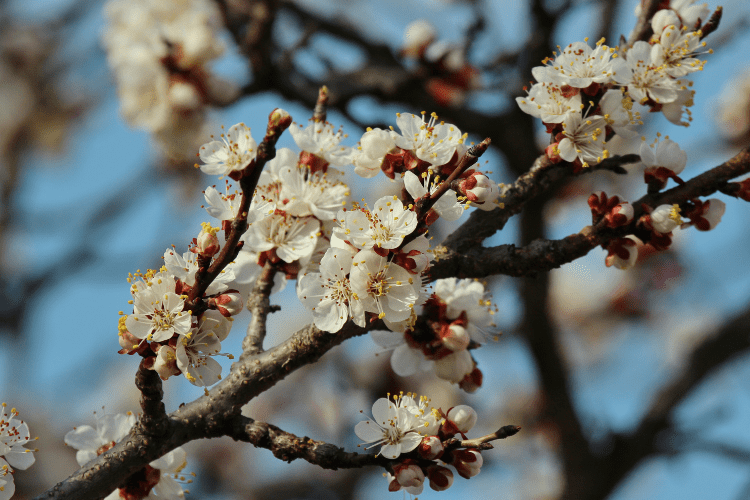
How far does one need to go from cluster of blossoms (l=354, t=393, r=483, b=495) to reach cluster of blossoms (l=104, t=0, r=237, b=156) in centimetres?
309

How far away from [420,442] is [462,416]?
140 millimetres

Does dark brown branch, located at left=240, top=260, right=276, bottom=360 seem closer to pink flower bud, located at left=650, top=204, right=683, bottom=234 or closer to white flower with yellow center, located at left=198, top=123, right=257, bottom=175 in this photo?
white flower with yellow center, located at left=198, top=123, right=257, bottom=175

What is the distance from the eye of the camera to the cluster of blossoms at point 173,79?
4.13 meters

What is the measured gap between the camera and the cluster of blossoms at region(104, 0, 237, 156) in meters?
4.13

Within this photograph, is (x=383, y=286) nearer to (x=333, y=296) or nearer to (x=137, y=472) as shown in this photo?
(x=333, y=296)

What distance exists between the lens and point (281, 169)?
75.7 inches

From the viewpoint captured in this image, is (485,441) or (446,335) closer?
(485,441)

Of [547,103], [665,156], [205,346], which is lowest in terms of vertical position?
[205,346]

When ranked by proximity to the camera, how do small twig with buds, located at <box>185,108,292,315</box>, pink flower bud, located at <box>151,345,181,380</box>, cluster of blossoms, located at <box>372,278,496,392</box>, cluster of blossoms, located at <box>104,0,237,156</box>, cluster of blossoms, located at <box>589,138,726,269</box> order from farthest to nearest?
cluster of blossoms, located at <box>104,0,237,156</box> < cluster of blossoms, located at <box>372,278,496,392</box> < cluster of blossoms, located at <box>589,138,726,269</box> < pink flower bud, located at <box>151,345,181,380</box> < small twig with buds, located at <box>185,108,292,315</box>

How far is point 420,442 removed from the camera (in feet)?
5.31

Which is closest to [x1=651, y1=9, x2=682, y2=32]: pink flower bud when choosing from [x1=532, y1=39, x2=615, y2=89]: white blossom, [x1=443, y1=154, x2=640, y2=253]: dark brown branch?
[x1=532, y1=39, x2=615, y2=89]: white blossom

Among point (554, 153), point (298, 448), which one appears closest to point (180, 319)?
point (298, 448)

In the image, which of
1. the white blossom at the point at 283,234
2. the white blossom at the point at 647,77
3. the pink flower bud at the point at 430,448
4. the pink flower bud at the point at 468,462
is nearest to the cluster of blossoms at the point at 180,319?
the white blossom at the point at 283,234

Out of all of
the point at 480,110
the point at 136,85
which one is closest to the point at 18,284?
the point at 136,85
